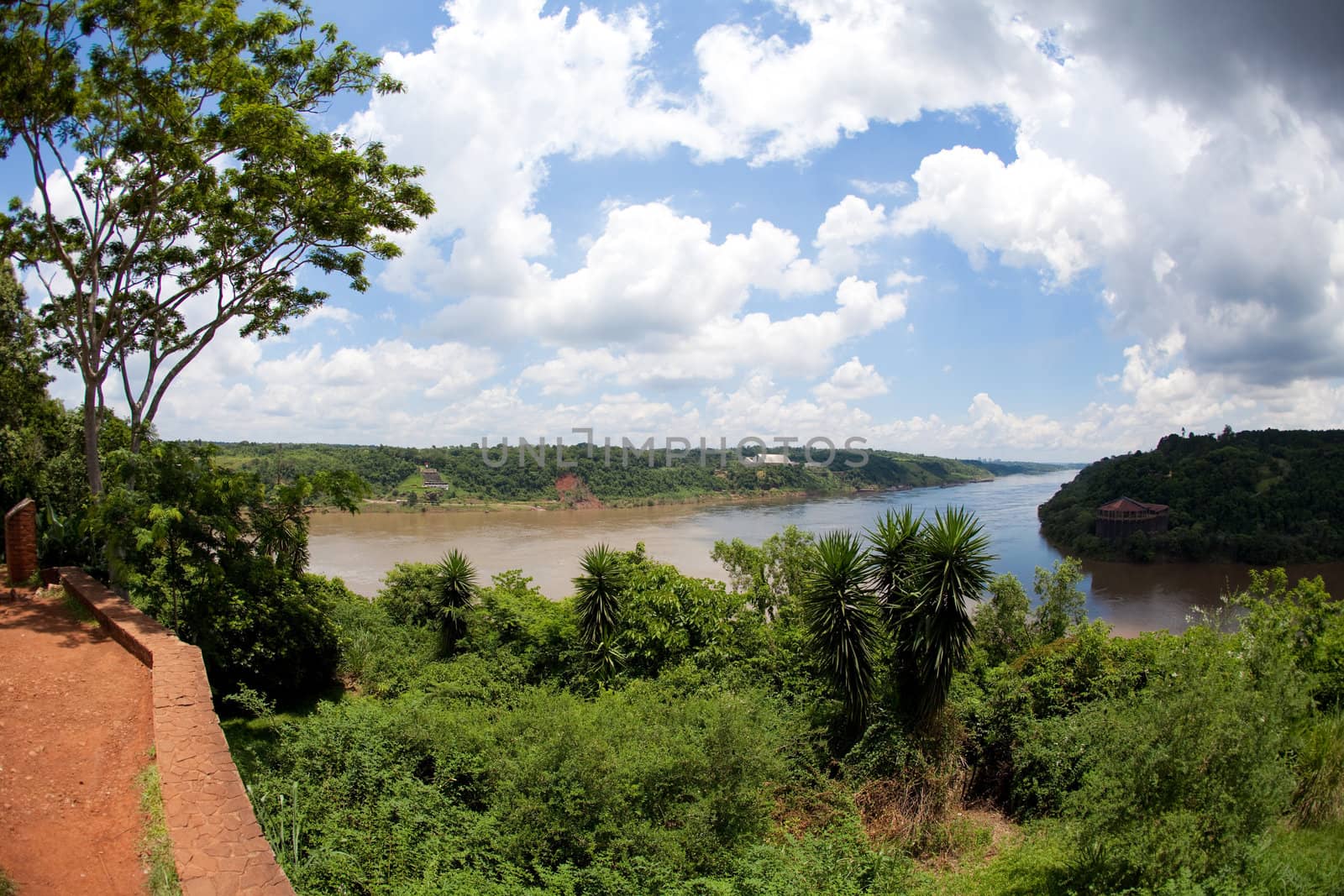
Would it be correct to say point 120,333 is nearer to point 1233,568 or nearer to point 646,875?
point 646,875

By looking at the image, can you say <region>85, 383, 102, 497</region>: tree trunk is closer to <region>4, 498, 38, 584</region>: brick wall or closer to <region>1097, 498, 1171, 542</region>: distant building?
<region>4, 498, 38, 584</region>: brick wall

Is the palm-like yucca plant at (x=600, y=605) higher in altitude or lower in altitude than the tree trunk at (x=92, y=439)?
lower

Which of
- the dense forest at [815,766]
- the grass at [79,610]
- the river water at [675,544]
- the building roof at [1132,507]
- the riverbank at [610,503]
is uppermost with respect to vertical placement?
the grass at [79,610]

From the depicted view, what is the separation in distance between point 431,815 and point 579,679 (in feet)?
18.2

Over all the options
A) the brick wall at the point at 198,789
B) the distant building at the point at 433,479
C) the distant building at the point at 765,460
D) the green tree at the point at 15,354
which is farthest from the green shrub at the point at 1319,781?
the distant building at the point at 765,460

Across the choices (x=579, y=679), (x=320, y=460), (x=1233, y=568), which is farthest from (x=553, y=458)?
(x=579, y=679)

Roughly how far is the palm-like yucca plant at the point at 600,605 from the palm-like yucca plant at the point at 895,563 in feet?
15.7

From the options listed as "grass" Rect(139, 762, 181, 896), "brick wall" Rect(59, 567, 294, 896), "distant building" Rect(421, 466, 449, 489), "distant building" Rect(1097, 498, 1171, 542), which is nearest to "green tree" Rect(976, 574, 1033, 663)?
"brick wall" Rect(59, 567, 294, 896)

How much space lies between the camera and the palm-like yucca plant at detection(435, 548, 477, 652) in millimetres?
14938

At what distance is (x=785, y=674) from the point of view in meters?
11.5

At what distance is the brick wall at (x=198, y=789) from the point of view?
165 inches

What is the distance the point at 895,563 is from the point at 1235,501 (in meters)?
39.2

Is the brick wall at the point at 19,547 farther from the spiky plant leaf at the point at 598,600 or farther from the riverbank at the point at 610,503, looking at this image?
the riverbank at the point at 610,503

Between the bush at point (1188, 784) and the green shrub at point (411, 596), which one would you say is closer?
the bush at point (1188, 784)
